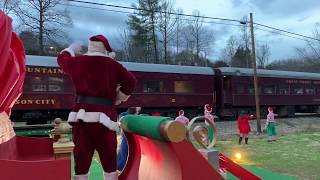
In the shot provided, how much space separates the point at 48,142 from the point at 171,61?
1743 inches

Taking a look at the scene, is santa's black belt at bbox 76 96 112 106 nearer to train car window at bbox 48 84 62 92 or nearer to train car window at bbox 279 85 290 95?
train car window at bbox 48 84 62 92

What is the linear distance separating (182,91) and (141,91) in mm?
2497

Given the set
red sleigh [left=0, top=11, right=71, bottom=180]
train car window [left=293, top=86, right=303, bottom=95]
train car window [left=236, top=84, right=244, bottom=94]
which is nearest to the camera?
red sleigh [left=0, top=11, right=71, bottom=180]

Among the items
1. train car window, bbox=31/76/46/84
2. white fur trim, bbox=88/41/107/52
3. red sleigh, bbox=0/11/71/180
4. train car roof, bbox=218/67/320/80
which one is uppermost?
train car roof, bbox=218/67/320/80

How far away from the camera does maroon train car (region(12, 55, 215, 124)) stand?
1686cm

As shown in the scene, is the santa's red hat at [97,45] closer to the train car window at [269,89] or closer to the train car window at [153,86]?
the train car window at [153,86]

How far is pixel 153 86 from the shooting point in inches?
791

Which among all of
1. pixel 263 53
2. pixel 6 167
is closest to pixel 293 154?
pixel 6 167

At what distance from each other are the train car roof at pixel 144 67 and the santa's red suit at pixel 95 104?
1364cm

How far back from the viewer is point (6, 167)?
295 cm

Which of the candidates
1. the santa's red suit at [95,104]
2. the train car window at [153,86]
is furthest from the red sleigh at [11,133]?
the train car window at [153,86]

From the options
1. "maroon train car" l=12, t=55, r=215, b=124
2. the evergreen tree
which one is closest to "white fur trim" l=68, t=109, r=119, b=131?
"maroon train car" l=12, t=55, r=215, b=124

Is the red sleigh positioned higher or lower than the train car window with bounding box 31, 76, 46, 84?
lower

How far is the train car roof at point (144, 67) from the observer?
17047mm
